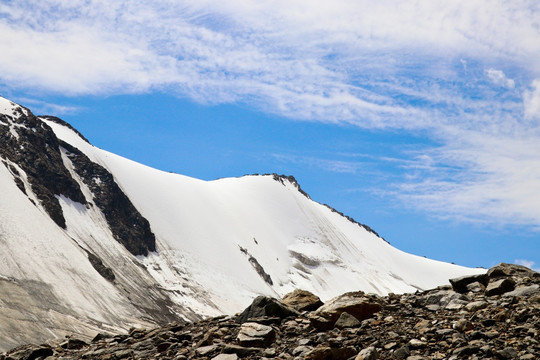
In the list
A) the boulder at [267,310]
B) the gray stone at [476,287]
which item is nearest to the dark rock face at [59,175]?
the boulder at [267,310]

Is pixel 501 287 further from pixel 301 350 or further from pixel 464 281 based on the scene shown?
pixel 301 350

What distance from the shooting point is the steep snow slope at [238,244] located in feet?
433

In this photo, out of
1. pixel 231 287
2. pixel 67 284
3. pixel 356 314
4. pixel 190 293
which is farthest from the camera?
pixel 231 287

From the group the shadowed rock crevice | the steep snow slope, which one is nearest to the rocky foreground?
the steep snow slope

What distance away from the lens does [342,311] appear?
55.5 feet

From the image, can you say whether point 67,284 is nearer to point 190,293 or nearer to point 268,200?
point 190,293

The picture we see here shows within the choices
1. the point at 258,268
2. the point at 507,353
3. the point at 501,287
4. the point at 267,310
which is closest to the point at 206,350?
the point at 267,310

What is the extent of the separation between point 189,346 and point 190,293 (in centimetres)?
10664

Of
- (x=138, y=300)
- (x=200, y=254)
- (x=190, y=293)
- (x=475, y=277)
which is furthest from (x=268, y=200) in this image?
(x=475, y=277)

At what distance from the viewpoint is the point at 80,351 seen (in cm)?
1891

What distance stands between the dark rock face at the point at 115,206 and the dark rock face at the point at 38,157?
506 centimetres

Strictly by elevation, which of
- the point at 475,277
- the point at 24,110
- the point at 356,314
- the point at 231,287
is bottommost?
the point at 356,314

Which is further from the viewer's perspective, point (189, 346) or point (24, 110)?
point (24, 110)

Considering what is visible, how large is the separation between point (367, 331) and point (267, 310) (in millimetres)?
3318
